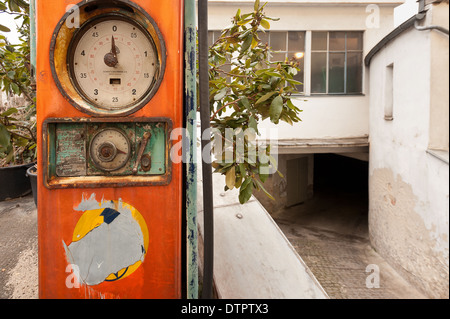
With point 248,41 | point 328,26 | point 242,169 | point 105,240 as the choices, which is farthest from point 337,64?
point 105,240

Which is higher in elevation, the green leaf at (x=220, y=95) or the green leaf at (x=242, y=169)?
the green leaf at (x=220, y=95)

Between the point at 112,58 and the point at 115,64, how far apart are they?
2 cm

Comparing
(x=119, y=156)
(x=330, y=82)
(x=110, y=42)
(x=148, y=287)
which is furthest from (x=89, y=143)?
(x=330, y=82)

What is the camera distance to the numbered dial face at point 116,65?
1.03m

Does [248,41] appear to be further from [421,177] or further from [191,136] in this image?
[421,177]

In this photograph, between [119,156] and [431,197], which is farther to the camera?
[119,156]

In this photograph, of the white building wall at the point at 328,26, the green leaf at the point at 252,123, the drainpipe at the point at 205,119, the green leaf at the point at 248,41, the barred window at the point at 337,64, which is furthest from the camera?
the barred window at the point at 337,64

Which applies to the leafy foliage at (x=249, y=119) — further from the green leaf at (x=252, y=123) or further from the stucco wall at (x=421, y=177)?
the stucco wall at (x=421, y=177)

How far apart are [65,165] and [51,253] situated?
1.13ft

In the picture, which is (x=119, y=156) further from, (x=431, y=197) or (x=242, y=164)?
(x=431, y=197)

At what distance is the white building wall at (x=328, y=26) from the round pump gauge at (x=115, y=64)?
4.20m

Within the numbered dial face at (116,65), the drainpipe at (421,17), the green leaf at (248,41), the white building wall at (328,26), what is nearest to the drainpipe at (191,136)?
the numbered dial face at (116,65)

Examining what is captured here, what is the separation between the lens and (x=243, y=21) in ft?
5.31
